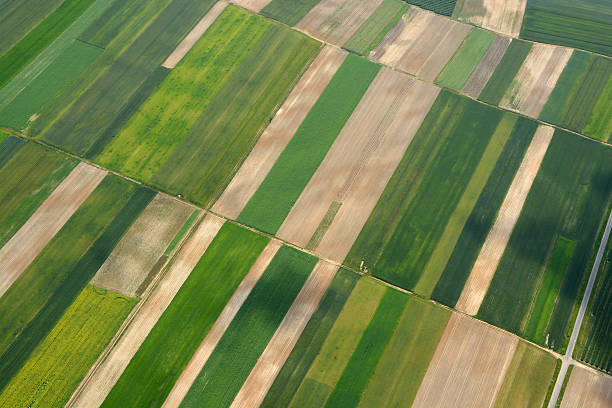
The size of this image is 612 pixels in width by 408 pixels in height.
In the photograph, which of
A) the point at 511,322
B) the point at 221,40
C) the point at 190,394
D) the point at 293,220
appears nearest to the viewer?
the point at 190,394

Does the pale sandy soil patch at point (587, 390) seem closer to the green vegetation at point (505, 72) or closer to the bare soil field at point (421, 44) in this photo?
the green vegetation at point (505, 72)

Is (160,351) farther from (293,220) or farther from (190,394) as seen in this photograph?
(293,220)

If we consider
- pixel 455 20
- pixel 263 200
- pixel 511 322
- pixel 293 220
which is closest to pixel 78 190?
pixel 263 200

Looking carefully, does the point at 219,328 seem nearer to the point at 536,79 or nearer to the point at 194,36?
the point at 194,36

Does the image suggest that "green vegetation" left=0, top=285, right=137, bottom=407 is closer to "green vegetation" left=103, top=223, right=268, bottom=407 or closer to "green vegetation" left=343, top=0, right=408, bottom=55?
"green vegetation" left=103, top=223, right=268, bottom=407

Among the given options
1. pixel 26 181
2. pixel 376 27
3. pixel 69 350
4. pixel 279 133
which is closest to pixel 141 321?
pixel 69 350
